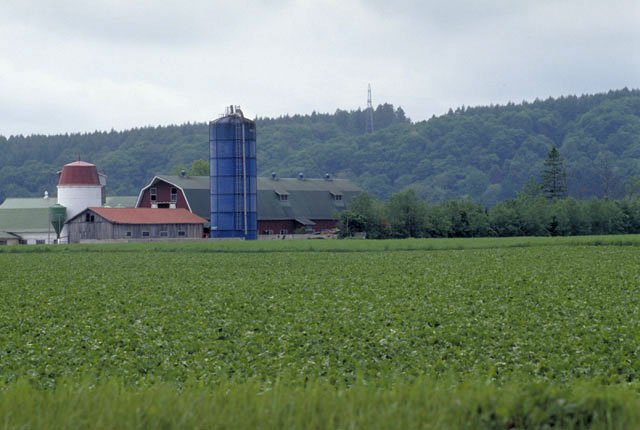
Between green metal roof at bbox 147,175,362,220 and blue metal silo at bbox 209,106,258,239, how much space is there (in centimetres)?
708

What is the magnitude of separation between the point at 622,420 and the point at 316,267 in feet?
95.2

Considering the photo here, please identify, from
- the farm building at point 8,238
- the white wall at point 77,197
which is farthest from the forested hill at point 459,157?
the farm building at point 8,238

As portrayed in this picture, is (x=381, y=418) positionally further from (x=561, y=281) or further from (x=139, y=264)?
(x=139, y=264)

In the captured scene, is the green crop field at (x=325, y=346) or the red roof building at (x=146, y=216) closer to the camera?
the green crop field at (x=325, y=346)

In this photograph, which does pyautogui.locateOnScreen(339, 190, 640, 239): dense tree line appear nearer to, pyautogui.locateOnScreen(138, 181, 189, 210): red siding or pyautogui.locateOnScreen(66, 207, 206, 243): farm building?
pyautogui.locateOnScreen(66, 207, 206, 243): farm building

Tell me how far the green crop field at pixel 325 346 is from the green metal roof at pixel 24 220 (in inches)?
2574

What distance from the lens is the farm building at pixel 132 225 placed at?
73312 millimetres

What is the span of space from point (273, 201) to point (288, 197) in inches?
93.5

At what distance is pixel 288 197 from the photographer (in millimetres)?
87188

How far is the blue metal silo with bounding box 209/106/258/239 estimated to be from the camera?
7394 centimetres

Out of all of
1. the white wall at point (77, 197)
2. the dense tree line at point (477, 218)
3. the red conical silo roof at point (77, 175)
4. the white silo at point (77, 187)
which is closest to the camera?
the dense tree line at point (477, 218)

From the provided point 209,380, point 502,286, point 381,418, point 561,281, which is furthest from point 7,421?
point 561,281

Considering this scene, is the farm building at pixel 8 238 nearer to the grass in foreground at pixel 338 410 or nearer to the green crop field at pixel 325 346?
the green crop field at pixel 325 346

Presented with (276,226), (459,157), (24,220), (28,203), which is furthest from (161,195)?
(459,157)
